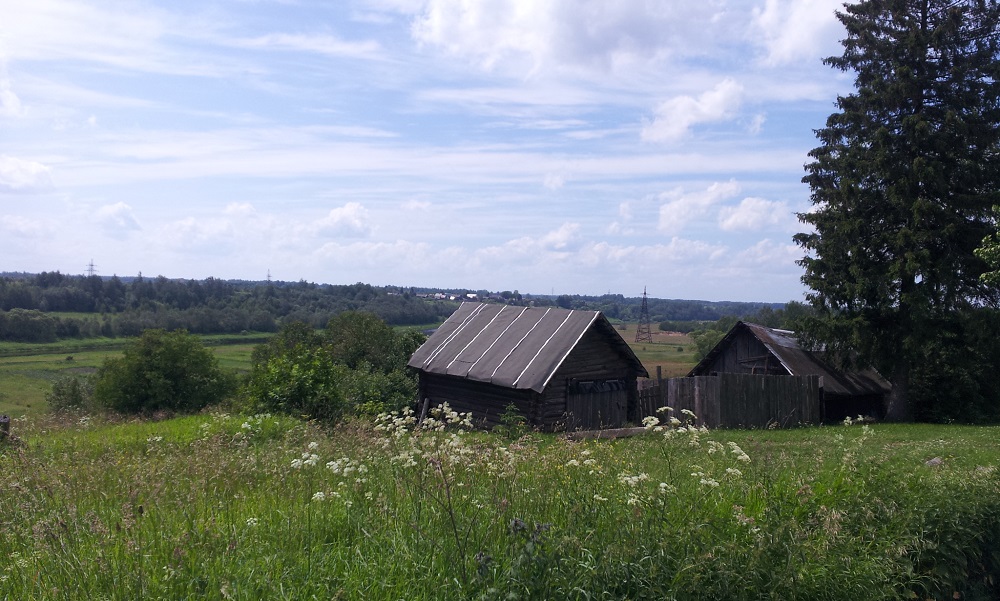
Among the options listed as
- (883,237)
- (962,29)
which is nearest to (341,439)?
(883,237)

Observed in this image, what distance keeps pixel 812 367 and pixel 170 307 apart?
11274 centimetres

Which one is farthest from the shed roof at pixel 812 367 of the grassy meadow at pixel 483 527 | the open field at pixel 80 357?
the open field at pixel 80 357

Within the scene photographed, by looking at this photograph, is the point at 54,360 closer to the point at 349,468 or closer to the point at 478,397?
the point at 478,397

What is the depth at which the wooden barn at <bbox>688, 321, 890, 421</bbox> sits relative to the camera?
961 inches

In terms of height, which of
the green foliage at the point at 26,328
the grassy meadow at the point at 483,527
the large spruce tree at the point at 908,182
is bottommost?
the green foliage at the point at 26,328

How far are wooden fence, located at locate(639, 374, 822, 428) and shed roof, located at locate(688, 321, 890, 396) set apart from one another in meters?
1.87

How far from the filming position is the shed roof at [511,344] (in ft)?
67.7

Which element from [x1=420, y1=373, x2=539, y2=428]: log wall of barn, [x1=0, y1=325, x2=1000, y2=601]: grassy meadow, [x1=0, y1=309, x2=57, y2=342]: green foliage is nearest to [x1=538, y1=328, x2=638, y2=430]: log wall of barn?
[x1=420, y1=373, x2=539, y2=428]: log wall of barn

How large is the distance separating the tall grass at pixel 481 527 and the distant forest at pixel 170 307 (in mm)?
78764

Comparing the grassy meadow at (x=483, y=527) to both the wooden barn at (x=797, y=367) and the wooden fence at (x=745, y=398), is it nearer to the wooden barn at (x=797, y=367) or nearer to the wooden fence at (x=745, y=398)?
the wooden fence at (x=745, y=398)

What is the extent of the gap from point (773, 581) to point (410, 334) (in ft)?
113

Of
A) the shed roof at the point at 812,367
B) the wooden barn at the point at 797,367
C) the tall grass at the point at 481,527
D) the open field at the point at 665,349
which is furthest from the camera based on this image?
the open field at the point at 665,349

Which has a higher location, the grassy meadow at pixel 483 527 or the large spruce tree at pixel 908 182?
the large spruce tree at pixel 908 182

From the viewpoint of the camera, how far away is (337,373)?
16922 mm
